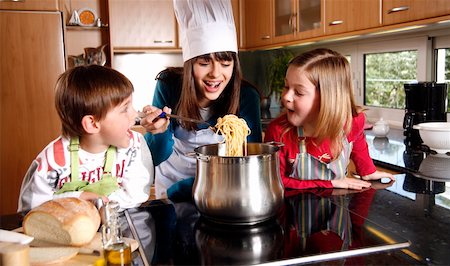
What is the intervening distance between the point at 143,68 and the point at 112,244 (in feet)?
9.31

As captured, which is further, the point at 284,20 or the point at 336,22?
the point at 284,20

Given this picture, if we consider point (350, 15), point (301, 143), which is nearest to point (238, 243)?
point (301, 143)

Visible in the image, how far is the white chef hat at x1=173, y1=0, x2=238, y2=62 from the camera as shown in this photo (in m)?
1.38

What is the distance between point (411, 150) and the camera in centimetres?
181

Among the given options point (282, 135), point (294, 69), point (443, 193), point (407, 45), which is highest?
point (407, 45)

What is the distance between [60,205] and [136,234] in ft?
0.47

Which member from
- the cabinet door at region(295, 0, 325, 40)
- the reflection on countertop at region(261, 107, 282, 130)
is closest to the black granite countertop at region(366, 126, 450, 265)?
the cabinet door at region(295, 0, 325, 40)

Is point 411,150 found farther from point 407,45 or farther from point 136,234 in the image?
point 136,234

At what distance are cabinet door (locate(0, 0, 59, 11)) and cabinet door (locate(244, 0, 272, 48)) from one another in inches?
53.5

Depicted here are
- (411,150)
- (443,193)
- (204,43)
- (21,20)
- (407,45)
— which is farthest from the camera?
(21,20)

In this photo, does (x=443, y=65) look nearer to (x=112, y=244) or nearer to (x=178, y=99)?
(x=178, y=99)

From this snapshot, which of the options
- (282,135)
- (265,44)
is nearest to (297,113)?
(282,135)

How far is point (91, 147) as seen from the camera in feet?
3.83

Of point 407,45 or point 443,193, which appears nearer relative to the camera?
point 443,193
